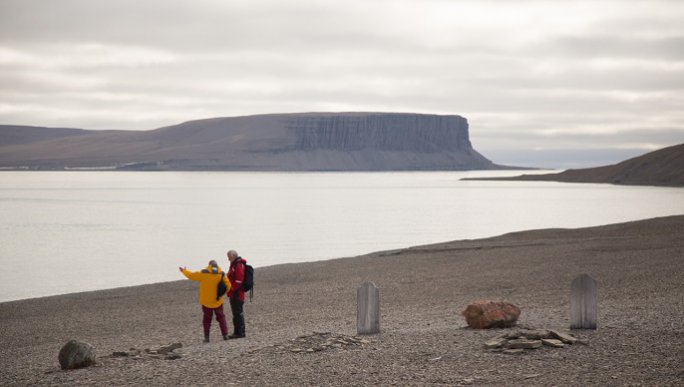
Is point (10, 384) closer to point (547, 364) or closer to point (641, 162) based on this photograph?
point (547, 364)

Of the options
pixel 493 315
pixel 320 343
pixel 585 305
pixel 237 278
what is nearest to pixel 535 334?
pixel 585 305

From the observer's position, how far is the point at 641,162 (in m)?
152

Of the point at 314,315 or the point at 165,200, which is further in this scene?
the point at 165,200

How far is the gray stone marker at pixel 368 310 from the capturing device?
45.2ft

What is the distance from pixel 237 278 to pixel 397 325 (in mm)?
3360

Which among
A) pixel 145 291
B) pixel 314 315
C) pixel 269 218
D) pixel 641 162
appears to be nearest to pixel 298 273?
pixel 145 291

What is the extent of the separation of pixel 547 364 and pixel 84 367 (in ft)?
23.1

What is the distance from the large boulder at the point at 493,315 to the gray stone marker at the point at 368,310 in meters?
1.68

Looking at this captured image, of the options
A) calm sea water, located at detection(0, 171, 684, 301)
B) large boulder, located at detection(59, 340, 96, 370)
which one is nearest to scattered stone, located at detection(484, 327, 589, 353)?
large boulder, located at detection(59, 340, 96, 370)

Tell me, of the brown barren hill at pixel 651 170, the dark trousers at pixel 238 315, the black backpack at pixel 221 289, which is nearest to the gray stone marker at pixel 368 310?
the dark trousers at pixel 238 315

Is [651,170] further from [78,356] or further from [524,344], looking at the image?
[78,356]

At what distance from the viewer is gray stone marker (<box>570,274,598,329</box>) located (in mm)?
13039

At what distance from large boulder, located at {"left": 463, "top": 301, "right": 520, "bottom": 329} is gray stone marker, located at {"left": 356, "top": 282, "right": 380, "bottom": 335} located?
168cm

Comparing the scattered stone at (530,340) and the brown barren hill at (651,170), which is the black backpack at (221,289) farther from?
the brown barren hill at (651,170)
